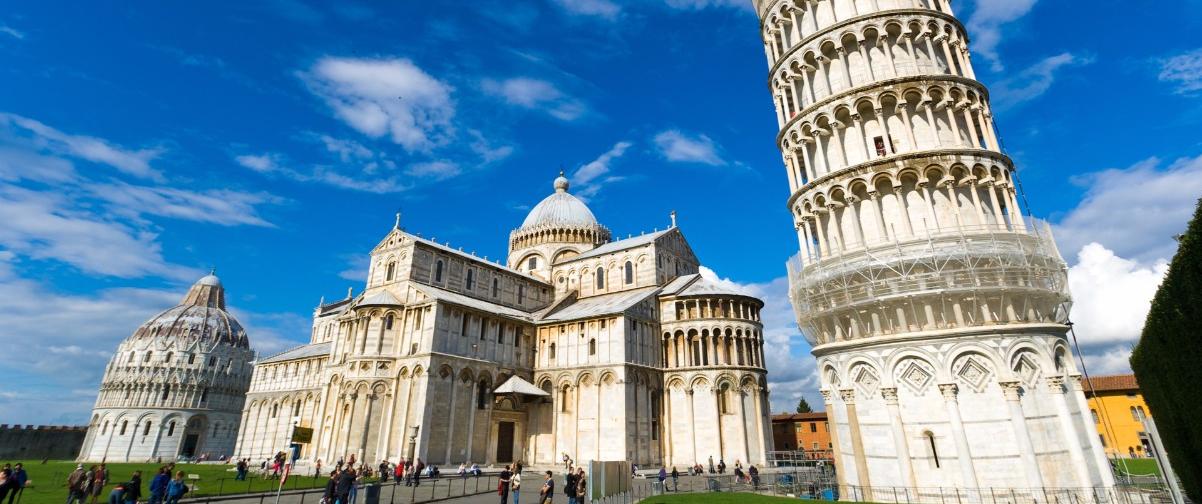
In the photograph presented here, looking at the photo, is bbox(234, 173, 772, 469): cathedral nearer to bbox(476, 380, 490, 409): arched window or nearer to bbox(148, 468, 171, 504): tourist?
bbox(476, 380, 490, 409): arched window

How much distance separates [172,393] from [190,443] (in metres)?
6.10

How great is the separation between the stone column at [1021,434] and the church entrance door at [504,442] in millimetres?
27263

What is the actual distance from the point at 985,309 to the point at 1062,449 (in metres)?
4.10

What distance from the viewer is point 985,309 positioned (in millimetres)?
15875

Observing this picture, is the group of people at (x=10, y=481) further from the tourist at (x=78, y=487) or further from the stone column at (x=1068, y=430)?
the stone column at (x=1068, y=430)

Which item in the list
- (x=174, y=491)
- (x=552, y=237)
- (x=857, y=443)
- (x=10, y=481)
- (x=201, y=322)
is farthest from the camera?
(x=201, y=322)

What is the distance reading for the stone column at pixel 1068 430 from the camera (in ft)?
47.5

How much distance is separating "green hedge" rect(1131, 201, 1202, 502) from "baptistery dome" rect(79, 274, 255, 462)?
75606mm

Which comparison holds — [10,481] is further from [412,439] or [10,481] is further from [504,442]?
[504,442]

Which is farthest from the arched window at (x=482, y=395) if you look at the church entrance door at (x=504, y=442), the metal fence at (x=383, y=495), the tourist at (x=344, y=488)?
the tourist at (x=344, y=488)

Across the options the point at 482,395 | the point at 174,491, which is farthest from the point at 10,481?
the point at 482,395

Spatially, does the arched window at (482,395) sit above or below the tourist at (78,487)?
above

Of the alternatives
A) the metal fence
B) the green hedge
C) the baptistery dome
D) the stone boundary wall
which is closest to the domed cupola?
the metal fence

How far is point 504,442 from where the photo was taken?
3484 centimetres
